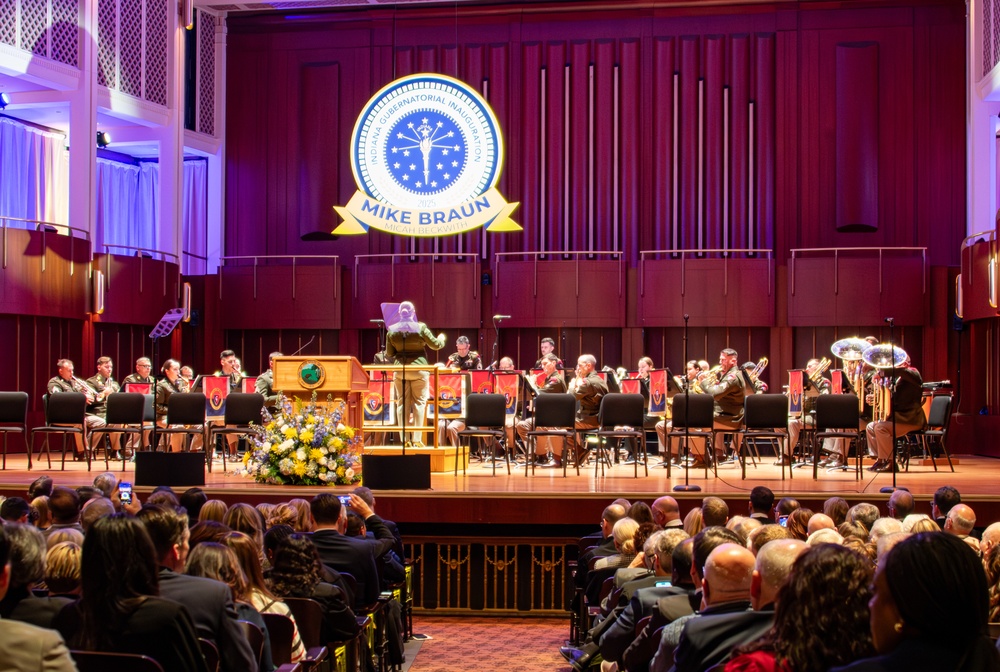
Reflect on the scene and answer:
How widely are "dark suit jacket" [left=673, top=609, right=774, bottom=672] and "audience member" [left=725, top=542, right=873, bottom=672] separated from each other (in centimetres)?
41

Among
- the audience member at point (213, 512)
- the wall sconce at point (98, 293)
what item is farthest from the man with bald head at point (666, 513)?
the wall sconce at point (98, 293)

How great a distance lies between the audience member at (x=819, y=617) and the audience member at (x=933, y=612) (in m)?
0.34

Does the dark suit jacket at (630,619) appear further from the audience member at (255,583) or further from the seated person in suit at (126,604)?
the seated person in suit at (126,604)

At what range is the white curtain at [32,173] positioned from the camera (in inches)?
650

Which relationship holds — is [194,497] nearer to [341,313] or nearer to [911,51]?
[341,313]

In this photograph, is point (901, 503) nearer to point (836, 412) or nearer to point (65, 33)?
point (836, 412)

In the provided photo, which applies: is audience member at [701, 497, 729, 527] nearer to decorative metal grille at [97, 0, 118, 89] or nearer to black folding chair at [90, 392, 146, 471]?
black folding chair at [90, 392, 146, 471]

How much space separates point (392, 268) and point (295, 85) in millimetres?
3845

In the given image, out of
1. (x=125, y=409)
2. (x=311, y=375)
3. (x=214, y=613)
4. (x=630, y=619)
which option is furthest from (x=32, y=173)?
(x=214, y=613)

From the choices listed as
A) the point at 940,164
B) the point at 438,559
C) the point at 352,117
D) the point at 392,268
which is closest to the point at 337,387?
the point at 438,559

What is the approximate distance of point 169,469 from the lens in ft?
28.9

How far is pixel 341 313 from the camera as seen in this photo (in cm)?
1714

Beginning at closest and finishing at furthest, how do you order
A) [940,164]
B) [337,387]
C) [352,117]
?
[337,387] < [940,164] < [352,117]

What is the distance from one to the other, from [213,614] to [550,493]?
5.38 meters
